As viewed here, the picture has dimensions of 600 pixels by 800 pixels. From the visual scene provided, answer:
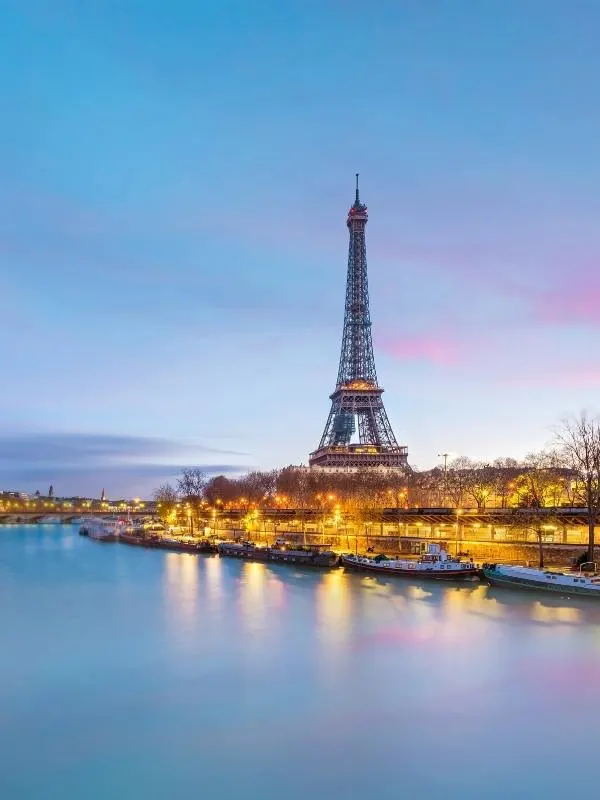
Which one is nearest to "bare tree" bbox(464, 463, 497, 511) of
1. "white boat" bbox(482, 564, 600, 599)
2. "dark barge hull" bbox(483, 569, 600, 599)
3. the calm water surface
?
"white boat" bbox(482, 564, 600, 599)

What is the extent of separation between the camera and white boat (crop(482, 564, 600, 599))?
36.8 meters

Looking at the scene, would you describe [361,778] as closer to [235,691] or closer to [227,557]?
[235,691]

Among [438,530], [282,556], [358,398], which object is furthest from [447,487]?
[358,398]

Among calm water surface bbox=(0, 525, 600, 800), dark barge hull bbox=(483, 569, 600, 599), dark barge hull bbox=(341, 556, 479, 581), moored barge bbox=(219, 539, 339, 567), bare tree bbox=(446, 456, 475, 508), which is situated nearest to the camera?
calm water surface bbox=(0, 525, 600, 800)

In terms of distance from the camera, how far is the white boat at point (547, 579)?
36781 millimetres

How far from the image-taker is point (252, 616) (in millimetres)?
33719

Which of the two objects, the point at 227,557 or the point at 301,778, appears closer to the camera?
the point at 301,778

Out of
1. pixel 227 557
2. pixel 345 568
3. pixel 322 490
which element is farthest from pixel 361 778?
pixel 322 490

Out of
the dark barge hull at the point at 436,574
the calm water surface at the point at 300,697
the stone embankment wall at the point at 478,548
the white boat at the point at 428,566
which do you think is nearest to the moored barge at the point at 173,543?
the stone embankment wall at the point at 478,548

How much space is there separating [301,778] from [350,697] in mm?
5846

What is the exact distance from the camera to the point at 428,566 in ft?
152

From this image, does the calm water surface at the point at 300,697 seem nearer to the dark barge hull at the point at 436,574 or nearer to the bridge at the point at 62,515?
the dark barge hull at the point at 436,574

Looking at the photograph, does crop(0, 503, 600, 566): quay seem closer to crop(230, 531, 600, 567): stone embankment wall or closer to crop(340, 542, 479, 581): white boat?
crop(230, 531, 600, 567): stone embankment wall

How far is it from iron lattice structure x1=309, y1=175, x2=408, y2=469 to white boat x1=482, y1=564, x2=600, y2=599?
226 feet
